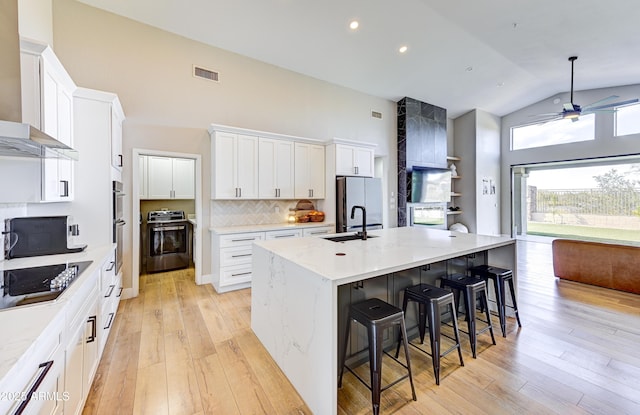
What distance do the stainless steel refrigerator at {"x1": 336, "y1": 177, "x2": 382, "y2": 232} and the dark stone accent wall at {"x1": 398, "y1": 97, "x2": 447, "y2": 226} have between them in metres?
1.50

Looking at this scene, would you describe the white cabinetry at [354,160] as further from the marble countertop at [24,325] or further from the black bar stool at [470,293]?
the marble countertop at [24,325]

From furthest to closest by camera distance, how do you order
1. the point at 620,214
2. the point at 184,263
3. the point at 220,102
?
1. the point at 620,214
2. the point at 184,263
3. the point at 220,102

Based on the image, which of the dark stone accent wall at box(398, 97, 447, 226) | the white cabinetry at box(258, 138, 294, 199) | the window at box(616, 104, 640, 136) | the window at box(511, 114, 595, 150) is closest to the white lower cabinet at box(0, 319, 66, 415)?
the white cabinetry at box(258, 138, 294, 199)

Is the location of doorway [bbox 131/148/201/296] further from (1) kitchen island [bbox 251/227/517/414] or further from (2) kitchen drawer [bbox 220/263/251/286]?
(1) kitchen island [bbox 251/227/517/414]

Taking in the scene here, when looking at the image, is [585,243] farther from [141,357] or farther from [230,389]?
[141,357]

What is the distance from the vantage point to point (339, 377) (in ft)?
6.07

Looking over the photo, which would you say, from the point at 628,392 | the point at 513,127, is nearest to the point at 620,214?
the point at 513,127

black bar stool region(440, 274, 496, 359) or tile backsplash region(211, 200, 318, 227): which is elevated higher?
tile backsplash region(211, 200, 318, 227)

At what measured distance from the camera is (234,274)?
379cm

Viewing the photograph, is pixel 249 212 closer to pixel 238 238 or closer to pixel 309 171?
pixel 238 238

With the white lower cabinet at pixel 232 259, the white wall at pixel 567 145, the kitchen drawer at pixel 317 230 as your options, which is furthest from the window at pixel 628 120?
the white lower cabinet at pixel 232 259

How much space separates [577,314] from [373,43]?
15.2 ft

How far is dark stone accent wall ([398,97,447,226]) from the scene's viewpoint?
6.38m

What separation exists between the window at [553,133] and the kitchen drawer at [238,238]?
7907 millimetres
